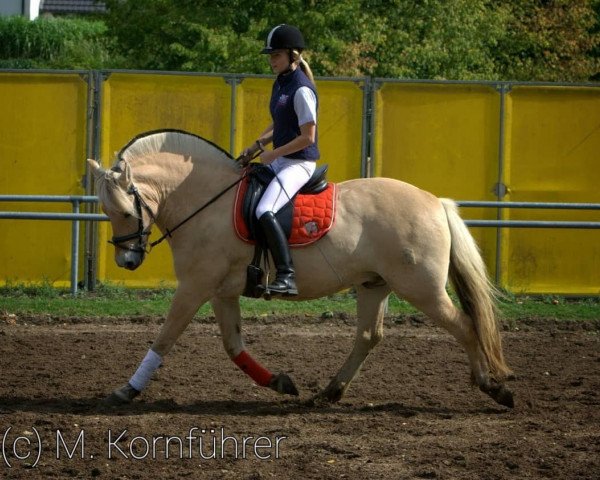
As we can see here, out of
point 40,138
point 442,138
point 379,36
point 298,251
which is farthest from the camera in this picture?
point 379,36

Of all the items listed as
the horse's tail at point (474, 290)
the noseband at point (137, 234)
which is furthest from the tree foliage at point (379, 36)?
the noseband at point (137, 234)

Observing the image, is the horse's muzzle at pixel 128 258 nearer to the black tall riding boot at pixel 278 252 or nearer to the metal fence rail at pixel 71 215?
the black tall riding boot at pixel 278 252

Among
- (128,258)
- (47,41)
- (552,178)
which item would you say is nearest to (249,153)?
(128,258)

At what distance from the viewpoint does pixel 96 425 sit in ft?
24.7

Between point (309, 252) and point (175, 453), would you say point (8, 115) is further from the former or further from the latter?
point (175, 453)

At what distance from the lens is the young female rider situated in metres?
8.22

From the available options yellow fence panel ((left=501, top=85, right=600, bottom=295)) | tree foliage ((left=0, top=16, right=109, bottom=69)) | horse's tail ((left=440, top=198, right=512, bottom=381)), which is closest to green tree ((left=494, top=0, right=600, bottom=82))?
yellow fence panel ((left=501, top=85, right=600, bottom=295))

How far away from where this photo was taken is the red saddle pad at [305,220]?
836 cm

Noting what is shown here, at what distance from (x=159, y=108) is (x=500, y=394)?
25.6ft

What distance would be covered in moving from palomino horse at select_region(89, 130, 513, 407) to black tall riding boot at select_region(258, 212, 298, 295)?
18 cm

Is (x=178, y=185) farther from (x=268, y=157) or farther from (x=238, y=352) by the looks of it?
(x=238, y=352)

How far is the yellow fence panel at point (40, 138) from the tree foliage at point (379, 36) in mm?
5265

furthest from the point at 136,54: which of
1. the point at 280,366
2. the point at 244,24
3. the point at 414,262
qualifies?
the point at 414,262

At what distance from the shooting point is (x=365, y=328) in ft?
28.7
